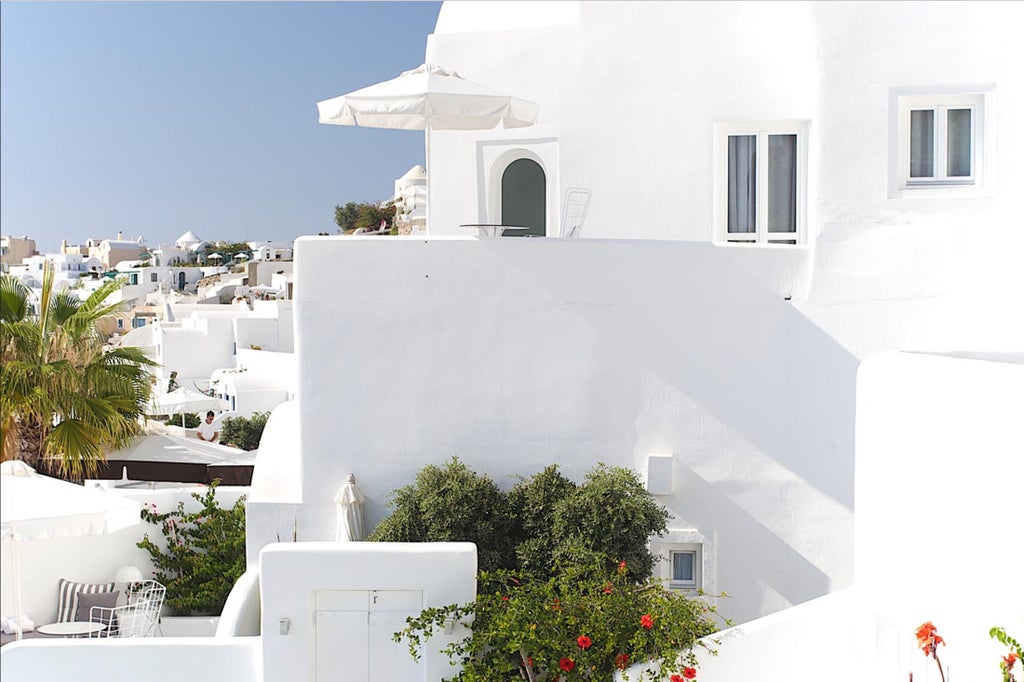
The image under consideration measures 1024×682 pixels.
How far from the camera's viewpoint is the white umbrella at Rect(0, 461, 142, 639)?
645 centimetres

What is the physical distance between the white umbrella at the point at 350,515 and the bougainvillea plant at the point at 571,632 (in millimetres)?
1780

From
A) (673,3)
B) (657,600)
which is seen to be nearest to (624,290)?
(657,600)

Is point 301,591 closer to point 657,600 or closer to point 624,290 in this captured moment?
point 657,600

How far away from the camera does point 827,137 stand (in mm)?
10898

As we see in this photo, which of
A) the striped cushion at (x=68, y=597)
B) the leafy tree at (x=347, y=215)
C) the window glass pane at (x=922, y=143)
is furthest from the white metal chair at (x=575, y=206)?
the leafy tree at (x=347, y=215)

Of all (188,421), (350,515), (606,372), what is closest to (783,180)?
(606,372)

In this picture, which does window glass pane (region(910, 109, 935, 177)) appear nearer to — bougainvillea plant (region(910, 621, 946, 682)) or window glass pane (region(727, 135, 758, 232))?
window glass pane (region(727, 135, 758, 232))

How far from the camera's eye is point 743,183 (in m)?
12.7

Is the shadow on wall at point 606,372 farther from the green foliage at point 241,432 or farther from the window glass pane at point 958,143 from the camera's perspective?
the green foliage at point 241,432

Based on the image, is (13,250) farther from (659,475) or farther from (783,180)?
(783,180)

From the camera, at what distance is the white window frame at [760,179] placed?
1231cm

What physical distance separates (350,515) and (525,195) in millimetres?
5984

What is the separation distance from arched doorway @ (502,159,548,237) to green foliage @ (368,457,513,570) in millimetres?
4989

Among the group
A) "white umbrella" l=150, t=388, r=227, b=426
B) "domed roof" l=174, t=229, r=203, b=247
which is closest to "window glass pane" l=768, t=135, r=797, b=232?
"white umbrella" l=150, t=388, r=227, b=426
